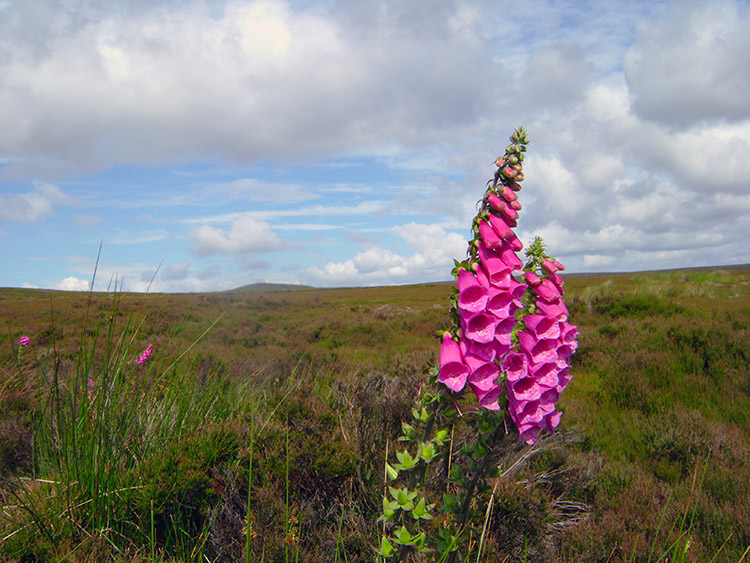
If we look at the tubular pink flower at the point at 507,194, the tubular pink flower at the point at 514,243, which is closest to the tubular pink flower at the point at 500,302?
the tubular pink flower at the point at 514,243

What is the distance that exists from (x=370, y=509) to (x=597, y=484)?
91.6 inches

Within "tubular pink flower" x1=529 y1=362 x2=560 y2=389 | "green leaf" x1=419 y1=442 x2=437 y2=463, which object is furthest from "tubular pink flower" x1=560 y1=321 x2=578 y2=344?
"green leaf" x1=419 y1=442 x2=437 y2=463

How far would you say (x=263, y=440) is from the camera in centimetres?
359

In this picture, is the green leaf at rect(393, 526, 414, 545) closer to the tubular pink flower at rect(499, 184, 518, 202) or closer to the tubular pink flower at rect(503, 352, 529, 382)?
the tubular pink flower at rect(503, 352, 529, 382)

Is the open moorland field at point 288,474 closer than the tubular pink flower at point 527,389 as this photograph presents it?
No

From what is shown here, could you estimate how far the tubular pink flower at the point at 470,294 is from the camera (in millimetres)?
1800

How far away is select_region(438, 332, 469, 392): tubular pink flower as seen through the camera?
181cm

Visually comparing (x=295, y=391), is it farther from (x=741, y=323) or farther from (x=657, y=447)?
(x=741, y=323)

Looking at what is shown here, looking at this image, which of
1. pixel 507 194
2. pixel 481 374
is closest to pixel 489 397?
pixel 481 374

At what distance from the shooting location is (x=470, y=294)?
186 cm

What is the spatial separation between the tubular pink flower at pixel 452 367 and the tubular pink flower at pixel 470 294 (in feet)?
0.58

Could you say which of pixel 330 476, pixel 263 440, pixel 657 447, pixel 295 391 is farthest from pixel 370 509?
pixel 657 447

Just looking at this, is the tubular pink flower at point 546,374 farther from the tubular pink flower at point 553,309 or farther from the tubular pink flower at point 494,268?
the tubular pink flower at point 494,268

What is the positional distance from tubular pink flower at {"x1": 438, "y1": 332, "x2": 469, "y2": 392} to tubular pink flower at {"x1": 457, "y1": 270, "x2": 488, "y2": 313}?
0.18 metres
